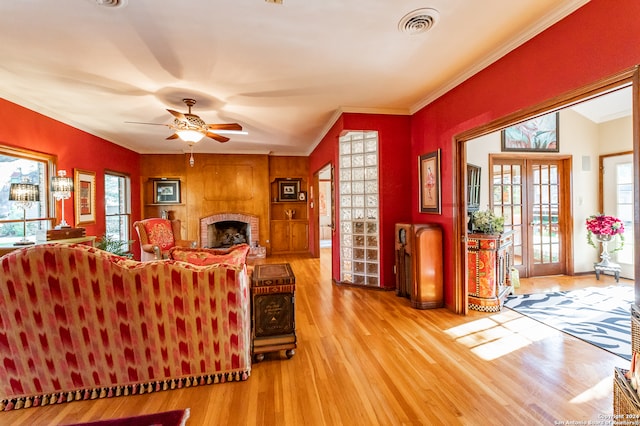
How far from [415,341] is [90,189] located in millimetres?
5797

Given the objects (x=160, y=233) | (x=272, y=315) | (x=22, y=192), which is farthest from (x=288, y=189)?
(x=272, y=315)

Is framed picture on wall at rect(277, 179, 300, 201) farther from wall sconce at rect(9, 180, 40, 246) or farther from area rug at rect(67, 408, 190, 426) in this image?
area rug at rect(67, 408, 190, 426)

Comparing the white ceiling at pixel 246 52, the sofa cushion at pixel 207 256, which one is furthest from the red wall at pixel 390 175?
the sofa cushion at pixel 207 256

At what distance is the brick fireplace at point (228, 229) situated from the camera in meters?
6.98

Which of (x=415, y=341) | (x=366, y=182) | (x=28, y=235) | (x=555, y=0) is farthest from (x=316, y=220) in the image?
(x=555, y=0)

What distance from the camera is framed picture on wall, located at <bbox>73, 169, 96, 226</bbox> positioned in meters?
4.37

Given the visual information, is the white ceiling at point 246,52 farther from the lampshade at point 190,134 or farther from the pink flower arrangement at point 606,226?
the pink flower arrangement at point 606,226

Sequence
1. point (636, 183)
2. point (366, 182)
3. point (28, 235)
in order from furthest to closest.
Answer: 1. point (366, 182)
2. point (28, 235)
3. point (636, 183)

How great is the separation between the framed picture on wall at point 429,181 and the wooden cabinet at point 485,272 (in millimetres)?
619

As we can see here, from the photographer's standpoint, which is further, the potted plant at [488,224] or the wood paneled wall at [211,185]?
the wood paneled wall at [211,185]

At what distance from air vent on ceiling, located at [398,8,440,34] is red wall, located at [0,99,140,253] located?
462cm

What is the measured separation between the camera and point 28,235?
3498 mm

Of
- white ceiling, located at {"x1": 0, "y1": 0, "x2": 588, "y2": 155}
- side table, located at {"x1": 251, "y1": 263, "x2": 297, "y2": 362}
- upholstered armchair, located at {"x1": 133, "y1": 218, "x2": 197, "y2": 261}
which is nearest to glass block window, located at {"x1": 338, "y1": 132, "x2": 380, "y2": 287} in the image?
white ceiling, located at {"x1": 0, "y1": 0, "x2": 588, "y2": 155}

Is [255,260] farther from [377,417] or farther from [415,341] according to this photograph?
[377,417]
